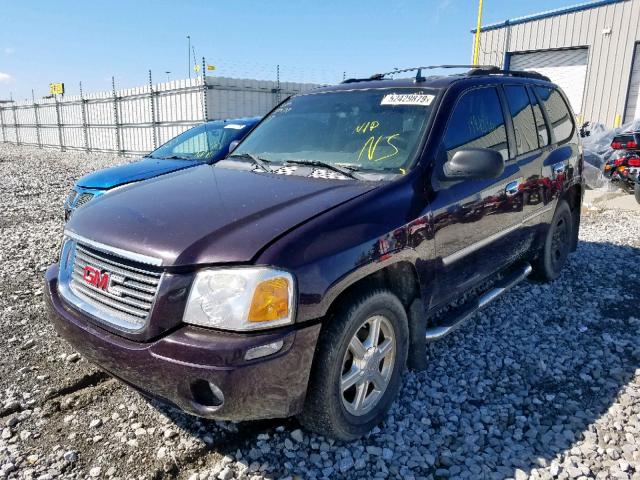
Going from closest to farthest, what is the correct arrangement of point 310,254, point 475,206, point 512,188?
point 310,254
point 475,206
point 512,188

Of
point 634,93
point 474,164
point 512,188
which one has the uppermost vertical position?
point 634,93

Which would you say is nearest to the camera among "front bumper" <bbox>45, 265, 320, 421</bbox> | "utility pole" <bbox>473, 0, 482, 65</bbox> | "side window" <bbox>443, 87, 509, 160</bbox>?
"front bumper" <bbox>45, 265, 320, 421</bbox>

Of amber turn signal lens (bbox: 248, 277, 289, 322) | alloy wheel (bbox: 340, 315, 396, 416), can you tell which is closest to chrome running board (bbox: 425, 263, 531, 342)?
alloy wheel (bbox: 340, 315, 396, 416)

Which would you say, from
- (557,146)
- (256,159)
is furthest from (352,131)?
(557,146)

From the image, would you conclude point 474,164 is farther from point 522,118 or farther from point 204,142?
point 204,142

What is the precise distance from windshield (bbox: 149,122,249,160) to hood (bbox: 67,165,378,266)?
410 centimetres

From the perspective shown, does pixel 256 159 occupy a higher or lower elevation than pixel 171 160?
higher

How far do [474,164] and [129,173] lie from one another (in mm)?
4875

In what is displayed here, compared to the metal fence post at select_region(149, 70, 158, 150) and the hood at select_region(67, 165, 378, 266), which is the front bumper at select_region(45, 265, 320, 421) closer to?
the hood at select_region(67, 165, 378, 266)

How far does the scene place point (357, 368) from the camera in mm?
2432

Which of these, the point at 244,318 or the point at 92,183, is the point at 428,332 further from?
the point at 92,183

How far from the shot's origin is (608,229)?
7188mm

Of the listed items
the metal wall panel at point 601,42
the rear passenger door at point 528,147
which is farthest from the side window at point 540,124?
the metal wall panel at point 601,42

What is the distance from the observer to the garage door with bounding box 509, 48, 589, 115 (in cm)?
1614
